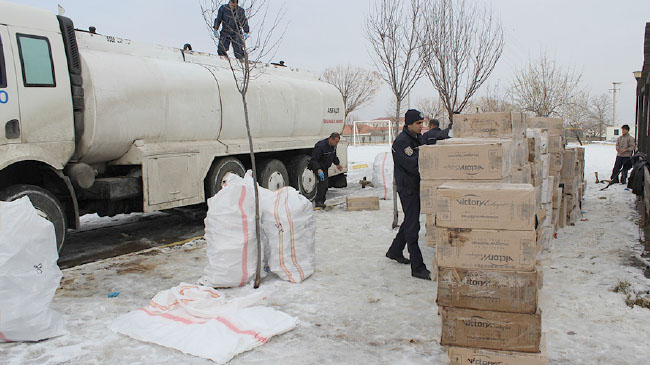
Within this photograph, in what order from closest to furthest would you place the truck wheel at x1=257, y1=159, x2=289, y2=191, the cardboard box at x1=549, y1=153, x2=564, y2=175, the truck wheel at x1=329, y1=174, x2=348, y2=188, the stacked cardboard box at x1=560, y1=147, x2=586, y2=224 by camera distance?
the cardboard box at x1=549, y1=153, x2=564, y2=175 < the stacked cardboard box at x1=560, y1=147, x2=586, y2=224 < the truck wheel at x1=257, y1=159, x2=289, y2=191 < the truck wheel at x1=329, y1=174, x2=348, y2=188

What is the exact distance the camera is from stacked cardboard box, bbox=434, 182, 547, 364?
3.39 meters

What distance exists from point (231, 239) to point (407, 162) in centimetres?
209

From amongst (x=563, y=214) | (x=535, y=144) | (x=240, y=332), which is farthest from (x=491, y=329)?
(x=563, y=214)

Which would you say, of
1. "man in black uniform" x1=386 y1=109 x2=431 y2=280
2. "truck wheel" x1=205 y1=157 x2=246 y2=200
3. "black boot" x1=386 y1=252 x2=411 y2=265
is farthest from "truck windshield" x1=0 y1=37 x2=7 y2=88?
"black boot" x1=386 y1=252 x2=411 y2=265

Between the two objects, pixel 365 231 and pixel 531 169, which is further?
pixel 365 231

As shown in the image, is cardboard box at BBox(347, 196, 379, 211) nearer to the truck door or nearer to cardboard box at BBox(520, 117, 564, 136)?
cardboard box at BBox(520, 117, 564, 136)

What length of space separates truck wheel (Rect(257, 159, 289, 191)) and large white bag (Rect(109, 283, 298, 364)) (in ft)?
16.8

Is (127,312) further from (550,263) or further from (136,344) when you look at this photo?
(550,263)

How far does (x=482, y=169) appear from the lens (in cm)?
452

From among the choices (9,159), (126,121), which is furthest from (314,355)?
(126,121)

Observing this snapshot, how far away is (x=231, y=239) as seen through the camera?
5410 mm

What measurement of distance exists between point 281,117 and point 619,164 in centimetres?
939

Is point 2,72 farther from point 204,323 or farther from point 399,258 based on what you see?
point 399,258

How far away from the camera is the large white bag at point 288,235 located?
564 centimetres
